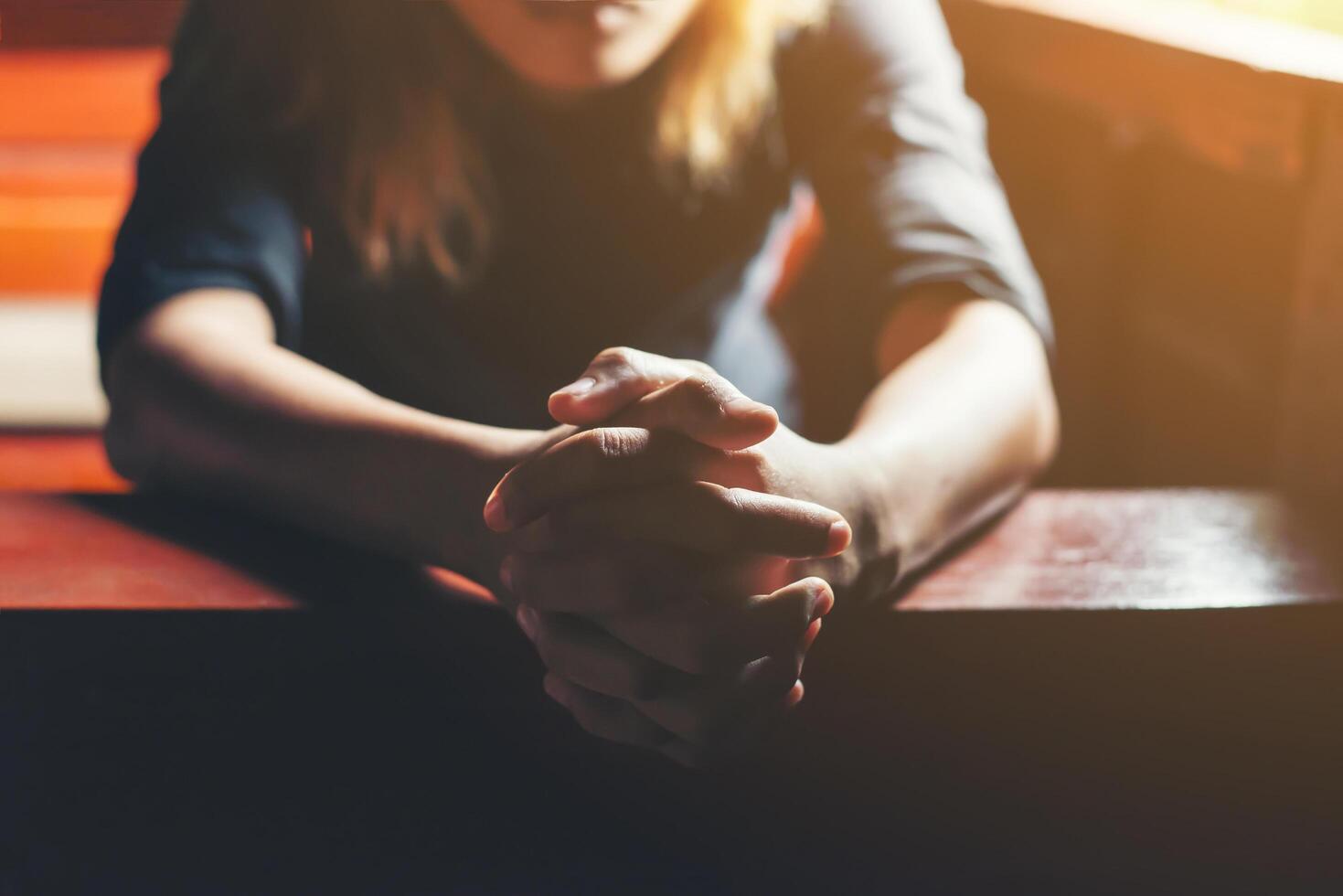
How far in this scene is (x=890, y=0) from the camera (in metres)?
0.70

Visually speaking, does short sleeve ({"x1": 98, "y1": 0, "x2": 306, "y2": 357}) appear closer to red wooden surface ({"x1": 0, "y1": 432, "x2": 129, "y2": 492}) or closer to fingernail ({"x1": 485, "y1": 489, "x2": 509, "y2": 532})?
fingernail ({"x1": 485, "y1": 489, "x2": 509, "y2": 532})

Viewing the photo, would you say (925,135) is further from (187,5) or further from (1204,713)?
(187,5)

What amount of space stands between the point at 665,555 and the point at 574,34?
36 centimetres

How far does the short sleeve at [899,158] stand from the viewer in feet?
1.97

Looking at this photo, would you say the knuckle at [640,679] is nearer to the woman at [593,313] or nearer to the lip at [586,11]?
the woman at [593,313]

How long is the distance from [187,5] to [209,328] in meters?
0.28

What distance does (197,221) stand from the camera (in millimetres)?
561

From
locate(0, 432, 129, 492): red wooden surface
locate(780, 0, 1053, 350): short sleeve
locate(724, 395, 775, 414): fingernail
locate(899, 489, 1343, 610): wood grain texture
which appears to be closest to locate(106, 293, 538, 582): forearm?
locate(724, 395, 775, 414): fingernail

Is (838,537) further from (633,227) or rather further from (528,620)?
(633,227)

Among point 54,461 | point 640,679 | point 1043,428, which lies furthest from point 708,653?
point 54,461

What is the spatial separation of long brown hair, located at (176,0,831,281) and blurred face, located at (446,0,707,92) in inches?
1.7

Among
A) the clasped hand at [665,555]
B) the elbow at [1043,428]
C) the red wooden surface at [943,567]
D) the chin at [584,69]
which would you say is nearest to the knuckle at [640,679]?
the clasped hand at [665,555]

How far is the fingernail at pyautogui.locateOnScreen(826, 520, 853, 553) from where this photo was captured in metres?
0.36

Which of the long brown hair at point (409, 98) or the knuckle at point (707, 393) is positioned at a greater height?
the long brown hair at point (409, 98)
